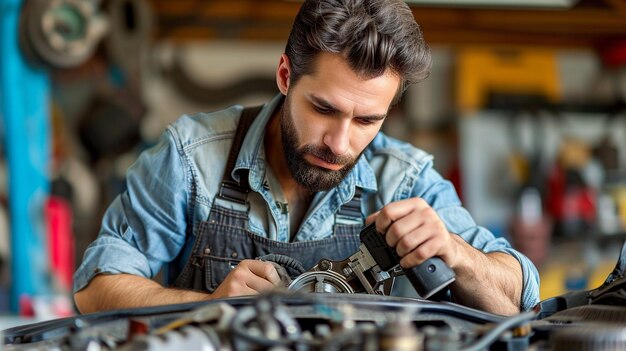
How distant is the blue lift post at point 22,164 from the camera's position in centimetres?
300

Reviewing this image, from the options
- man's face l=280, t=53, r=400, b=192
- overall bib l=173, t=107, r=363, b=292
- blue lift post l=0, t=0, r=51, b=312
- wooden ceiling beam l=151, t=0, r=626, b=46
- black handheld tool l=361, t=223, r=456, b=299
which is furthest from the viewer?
wooden ceiling beam l=151, t=0, r=626, b=46

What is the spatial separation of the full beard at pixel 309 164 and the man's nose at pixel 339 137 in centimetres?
1

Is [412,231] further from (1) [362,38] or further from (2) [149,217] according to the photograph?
(2) [149,217]

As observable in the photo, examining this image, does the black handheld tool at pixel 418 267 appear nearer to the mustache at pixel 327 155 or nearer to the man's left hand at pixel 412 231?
the man's left hand at pixel 412 231

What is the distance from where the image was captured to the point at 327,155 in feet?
4.75

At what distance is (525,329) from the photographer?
90 cm

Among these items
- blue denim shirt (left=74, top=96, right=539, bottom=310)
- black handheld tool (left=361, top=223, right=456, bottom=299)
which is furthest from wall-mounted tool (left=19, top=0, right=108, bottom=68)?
black handheld tool (left=361, top=223, right=456, bottom=299)

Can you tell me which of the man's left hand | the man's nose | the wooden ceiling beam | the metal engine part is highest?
the wooden ceiling beam

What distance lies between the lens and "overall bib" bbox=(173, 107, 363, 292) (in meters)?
1.52

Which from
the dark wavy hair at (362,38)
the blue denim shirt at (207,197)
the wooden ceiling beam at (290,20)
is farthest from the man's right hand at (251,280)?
the wooden ceiling beam at (290,20)

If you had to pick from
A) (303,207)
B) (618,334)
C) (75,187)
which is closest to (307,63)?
(303,207)

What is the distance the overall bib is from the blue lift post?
63.9 inches

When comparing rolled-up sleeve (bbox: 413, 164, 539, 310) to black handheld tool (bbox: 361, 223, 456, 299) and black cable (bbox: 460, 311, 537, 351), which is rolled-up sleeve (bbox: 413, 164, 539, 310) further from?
black cable (bbox: 460, 311, 537, 351)

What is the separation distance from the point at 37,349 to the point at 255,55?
3.09 meters
